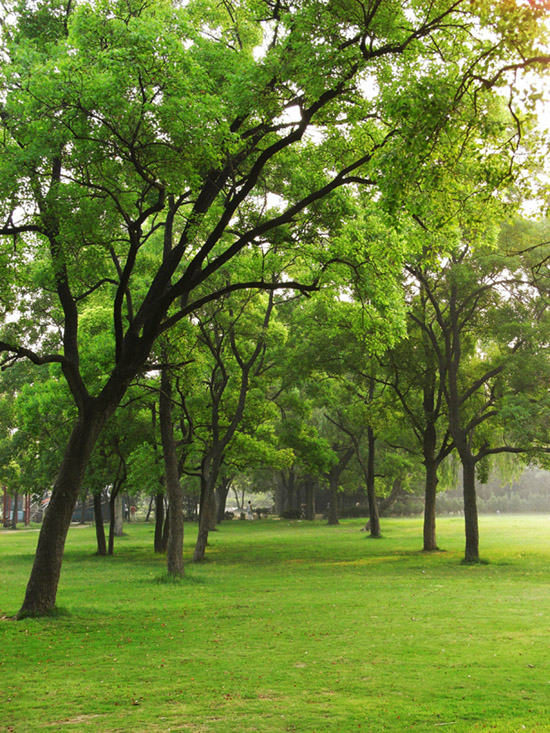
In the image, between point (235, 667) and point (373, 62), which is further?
point (373, 62)

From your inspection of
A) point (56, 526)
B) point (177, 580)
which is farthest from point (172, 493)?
point (56, 526)

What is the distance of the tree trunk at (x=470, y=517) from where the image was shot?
928 inches

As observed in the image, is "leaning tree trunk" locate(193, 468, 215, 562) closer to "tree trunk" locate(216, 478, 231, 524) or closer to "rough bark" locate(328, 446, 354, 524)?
"rough bark" locate(328, 446, 354, 524)

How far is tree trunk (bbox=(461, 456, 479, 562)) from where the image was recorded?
2356 cm

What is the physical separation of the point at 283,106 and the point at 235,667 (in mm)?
8128

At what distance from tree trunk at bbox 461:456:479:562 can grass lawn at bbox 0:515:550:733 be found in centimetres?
376

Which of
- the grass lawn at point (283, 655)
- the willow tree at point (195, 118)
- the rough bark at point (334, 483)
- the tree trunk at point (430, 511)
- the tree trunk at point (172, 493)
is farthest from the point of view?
the rough bark at point (334, 483)

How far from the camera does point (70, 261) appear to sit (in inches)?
512

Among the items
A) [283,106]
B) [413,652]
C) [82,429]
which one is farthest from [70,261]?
[413,652]

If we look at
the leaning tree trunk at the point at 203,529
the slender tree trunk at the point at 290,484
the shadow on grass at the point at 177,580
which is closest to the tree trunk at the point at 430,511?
the leaning tree trunk at the point at 203,529

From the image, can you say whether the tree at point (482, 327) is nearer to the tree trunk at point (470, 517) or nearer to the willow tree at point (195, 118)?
the tree trunk at point (470, 517)

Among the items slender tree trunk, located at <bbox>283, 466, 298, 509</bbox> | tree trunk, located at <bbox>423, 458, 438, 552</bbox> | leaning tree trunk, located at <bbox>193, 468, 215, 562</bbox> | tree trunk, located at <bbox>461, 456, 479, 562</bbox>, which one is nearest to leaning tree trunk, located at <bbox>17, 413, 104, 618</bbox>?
leaning tree trunk, located at <bbox>193, 468, 215, 562</bbox>

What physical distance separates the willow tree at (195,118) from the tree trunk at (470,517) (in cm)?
1347

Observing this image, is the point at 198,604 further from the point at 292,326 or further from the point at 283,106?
the point at 292,326
